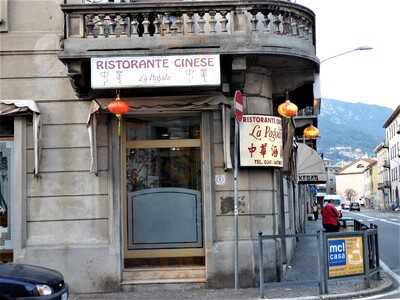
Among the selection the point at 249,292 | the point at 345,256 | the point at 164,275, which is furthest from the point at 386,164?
the point at 249,292

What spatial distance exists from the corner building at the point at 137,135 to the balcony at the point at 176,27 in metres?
0.03

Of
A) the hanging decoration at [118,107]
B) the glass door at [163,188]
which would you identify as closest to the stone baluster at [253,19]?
the glass door at [163,188]

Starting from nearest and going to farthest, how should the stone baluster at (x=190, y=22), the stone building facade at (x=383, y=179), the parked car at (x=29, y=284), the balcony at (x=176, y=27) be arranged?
the parked car at (x=29, y=284)
the balcony at (x=176, y=27)
the stone baluster at (x=190, y=22)
the stone building facade at (x=383, y=179)

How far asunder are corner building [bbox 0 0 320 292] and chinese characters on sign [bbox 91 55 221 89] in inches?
0.8

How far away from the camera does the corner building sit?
11.9 meters

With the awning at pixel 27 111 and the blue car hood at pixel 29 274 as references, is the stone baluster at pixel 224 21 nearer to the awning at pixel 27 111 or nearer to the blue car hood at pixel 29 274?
the awning at pixel 27 111

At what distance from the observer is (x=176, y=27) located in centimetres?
1204

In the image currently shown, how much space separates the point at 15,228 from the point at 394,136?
100 meters

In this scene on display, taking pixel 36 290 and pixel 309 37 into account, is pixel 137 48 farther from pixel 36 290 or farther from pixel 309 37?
pixel 36 290

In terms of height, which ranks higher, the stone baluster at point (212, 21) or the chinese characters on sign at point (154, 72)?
the stone baluster at point (212, 21)

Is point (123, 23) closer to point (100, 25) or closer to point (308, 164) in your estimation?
point (100, 25)

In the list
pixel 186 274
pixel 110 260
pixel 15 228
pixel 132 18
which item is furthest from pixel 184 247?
→ pixel 132 18

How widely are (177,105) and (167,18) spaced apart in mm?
1758

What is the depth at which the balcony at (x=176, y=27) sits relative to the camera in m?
11.8
